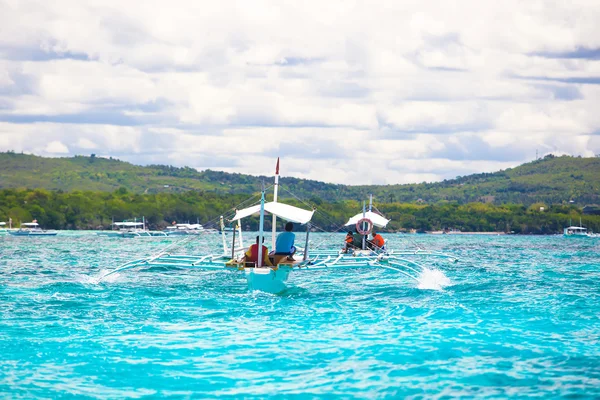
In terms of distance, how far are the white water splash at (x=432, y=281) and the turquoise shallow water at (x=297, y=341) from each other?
69 cm

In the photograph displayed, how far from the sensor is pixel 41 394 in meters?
15.3

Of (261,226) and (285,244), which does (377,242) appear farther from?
(261,226)

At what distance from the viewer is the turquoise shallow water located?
1602 centimetres

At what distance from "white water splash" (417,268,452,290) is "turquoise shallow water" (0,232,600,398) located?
0.69 meters

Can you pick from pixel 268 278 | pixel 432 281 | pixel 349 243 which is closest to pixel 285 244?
pixel 268 278

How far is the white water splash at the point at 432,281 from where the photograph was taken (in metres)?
33.6

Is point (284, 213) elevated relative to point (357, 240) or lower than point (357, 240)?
elevated

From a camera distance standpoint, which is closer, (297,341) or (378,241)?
(297,341)

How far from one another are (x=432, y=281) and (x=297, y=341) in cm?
1600

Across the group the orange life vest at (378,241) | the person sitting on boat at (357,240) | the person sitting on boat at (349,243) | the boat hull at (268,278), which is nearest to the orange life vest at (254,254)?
the boat hull at (268,278)

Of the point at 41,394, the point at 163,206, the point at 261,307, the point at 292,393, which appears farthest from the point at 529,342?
the point at 163,206

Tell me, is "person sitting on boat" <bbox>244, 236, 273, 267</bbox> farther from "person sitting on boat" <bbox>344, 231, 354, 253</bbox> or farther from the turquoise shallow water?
"person sitting on boat" <bbox>344, 231, 354, 253</bbox>

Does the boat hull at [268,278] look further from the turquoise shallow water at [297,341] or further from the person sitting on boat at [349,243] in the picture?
the person sitting on boat at [349,243]

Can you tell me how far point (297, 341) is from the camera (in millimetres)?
20250
